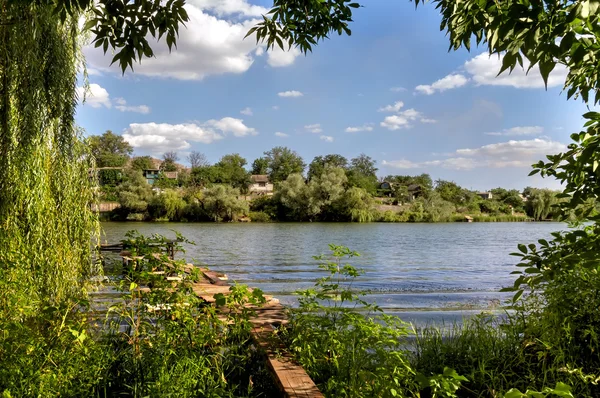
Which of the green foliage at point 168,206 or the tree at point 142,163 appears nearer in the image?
the green foliage at point 168,206

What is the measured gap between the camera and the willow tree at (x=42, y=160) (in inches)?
191

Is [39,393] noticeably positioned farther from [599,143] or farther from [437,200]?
[437,200]

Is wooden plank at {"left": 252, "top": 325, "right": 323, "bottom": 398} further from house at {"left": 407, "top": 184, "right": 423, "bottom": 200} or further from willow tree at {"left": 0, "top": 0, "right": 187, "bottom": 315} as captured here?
house at {"left": 407, "top": 184, "right": 423, "bottom": 200}

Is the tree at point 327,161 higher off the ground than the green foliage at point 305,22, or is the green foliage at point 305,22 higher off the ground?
the tree at point 327,161

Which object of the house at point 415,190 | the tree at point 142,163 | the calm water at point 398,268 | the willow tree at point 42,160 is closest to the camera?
the willow tree at point 42,160

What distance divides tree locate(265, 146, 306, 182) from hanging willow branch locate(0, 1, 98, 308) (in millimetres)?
64037

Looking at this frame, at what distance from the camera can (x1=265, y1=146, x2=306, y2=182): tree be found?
71694 mm

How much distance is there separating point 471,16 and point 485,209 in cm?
5561

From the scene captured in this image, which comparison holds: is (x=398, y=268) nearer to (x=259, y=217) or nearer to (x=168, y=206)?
(x=259, y=217)

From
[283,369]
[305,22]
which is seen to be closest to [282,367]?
[283,369]

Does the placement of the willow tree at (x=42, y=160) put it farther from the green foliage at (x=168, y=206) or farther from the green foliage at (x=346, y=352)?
the green foliage at (x=168, y=206)

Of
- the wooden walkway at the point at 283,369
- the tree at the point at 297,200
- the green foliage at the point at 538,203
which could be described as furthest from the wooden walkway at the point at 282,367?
the green foliage at the point at 538,203

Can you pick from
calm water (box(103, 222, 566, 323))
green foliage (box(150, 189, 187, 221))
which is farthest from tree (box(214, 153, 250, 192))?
calm water (box(103, 222, 566, 323))

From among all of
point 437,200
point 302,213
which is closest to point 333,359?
point 302,213
